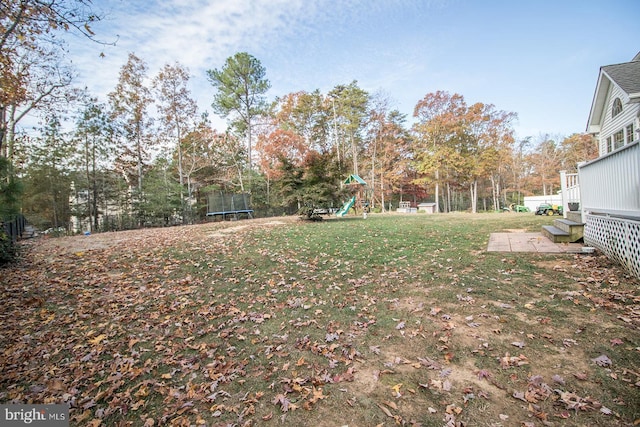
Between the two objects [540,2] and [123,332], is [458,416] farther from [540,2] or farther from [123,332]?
[540,2]

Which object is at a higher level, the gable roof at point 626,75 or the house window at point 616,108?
the gable roof at point 626,75

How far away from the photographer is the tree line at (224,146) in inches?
469

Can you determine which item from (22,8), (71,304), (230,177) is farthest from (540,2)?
(230,177)

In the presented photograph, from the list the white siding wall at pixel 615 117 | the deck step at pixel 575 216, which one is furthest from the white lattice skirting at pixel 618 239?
the white siding wall at pixel 615 117

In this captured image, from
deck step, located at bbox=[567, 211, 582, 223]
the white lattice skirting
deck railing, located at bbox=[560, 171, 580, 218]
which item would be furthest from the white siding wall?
the white lattice skirting

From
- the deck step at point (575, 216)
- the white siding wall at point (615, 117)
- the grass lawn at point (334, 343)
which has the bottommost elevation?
the grass lawn at point (334, 343)

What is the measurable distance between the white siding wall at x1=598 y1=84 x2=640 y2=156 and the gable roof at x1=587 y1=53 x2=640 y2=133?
0.18 meters

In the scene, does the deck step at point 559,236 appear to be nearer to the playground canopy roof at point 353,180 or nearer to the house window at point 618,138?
the house window at point 618,138

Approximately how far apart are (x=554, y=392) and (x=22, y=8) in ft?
24.1

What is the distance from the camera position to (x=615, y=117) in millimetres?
8727

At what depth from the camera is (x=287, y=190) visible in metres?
11.8

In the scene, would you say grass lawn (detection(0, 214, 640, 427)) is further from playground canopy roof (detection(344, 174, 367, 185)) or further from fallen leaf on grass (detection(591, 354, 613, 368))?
playground canopy roof (detection(344, 174, 367, 185))

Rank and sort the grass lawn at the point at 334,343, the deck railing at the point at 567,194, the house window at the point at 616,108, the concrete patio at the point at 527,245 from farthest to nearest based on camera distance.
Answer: the house window at the point at 616,108 < the deck railing at the point at 567,194 < the concrete patio at the point at 527,245 < the grass lawn at the point at 334,343

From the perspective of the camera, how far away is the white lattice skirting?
3.71 meters
